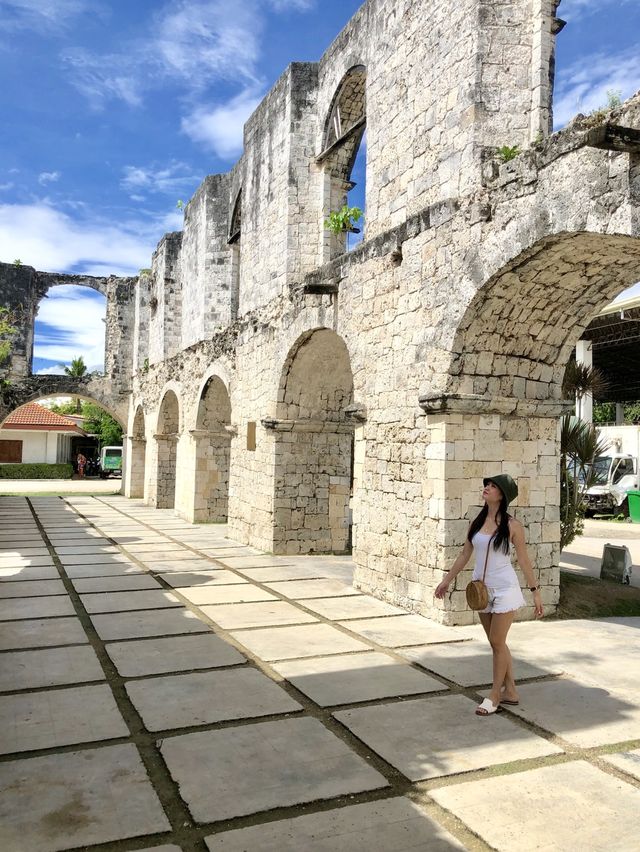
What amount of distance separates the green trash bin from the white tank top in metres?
14.9

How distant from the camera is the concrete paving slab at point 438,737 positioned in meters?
3.53

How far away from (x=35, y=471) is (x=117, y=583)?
80.1 feet

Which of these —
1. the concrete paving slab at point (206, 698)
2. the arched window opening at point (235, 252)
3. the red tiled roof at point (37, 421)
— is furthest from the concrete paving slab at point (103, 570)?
the red tiled roof at point (37, 421)

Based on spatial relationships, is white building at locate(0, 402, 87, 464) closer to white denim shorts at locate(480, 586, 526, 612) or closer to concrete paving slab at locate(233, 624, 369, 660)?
concrete paving slab at locate(233, 624, 369, 660)

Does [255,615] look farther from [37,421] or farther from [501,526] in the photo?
[37,421]

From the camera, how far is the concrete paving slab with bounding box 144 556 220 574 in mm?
9023

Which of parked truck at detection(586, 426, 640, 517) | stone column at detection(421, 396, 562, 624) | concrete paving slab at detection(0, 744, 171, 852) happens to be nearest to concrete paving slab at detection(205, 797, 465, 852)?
concrete paving slab at detection(0, 744, 171, 852)

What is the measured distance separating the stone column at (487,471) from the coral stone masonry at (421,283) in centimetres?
2

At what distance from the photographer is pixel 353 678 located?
4.83 meters

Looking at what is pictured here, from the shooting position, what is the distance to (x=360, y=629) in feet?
20.4

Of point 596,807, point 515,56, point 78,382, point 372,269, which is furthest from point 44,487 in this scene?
point 596,807

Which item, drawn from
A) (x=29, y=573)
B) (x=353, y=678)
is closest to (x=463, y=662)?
(x=353, y=678)

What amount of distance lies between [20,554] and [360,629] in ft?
19.7

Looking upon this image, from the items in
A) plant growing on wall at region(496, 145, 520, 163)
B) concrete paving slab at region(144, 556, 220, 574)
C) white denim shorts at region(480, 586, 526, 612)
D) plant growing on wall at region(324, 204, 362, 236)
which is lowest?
concrete paving slab at region(144, 556, 220, 574)
